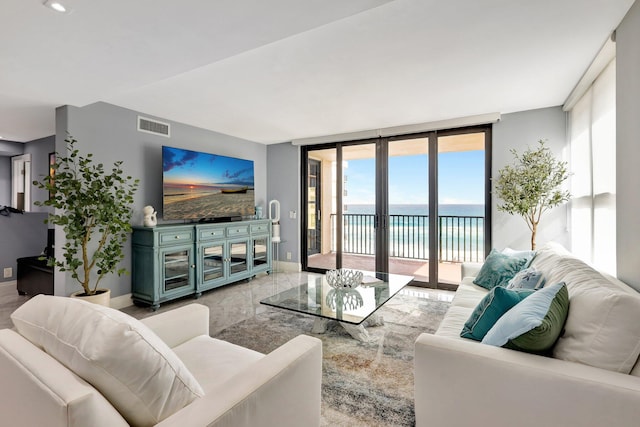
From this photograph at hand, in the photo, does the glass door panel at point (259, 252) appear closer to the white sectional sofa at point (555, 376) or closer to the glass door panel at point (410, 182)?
the glass door panel at point (410, 182)

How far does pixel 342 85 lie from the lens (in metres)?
2.86

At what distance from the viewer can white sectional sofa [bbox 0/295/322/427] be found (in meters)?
0.77

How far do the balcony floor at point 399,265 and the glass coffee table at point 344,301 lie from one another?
5.62 ft

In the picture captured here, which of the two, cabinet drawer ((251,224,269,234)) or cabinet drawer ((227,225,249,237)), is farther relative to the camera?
cabinet drawer ((251,224,269,234))

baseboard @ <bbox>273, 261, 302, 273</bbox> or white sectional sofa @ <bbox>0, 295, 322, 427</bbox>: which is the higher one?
white sectional sofa @ <bbox>0, 295, 322, 427</bbox>

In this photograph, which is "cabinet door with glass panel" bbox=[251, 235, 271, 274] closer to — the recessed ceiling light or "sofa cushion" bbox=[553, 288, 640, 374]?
the recessed ceiling light

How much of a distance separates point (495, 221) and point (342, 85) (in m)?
2.61

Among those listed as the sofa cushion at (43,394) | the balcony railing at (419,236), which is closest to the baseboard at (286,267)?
the balcony railing at (419,236)

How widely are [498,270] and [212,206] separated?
11.6ft

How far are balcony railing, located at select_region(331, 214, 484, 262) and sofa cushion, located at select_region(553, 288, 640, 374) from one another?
3.02 meters

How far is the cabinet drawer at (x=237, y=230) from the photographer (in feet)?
14.2

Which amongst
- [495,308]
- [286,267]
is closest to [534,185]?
[495,308]

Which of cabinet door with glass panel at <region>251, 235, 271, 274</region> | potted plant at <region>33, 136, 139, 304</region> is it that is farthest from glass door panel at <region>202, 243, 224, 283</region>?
potted plant at <region>33, 136, 139, 304</region>

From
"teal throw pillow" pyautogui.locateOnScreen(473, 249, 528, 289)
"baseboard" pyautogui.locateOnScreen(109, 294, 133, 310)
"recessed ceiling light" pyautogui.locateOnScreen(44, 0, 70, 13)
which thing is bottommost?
"baseboard" pyautogui.locateOnScreen(109, 294, 133, 310)
